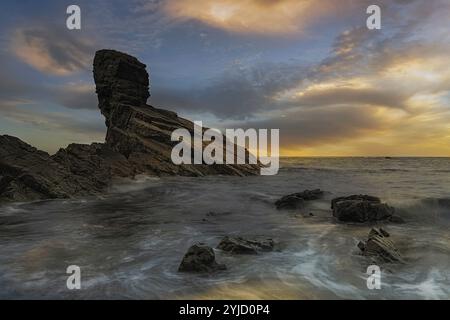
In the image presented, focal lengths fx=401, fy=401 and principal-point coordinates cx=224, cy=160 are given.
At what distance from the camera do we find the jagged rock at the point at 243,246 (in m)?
10.5

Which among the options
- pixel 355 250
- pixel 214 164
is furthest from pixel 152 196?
pixel 214 164

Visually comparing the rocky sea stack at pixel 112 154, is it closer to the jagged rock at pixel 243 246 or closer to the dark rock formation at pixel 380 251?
the jagged rock at pixel 243 246

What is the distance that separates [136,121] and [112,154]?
7.21 meters

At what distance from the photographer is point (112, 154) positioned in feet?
108

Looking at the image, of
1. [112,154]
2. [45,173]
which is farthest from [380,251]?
[112,154]

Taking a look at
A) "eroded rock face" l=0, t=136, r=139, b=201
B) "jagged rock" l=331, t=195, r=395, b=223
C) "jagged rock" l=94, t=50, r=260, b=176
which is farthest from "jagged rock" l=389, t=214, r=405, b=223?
"jagged rock" l=94, t=50, r=260, b=176

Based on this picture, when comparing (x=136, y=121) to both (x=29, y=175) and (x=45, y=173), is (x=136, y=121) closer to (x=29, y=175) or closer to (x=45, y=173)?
(x=45, y=173)

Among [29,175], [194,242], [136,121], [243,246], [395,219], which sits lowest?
[194,242]

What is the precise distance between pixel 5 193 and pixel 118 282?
46.5ft

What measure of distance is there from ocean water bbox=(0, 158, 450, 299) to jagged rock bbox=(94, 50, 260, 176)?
15.8 meters

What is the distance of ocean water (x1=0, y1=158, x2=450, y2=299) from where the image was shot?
7.88 meters

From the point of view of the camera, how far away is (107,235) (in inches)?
499

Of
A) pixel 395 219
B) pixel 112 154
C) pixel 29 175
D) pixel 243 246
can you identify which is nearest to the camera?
pixel 243 246
